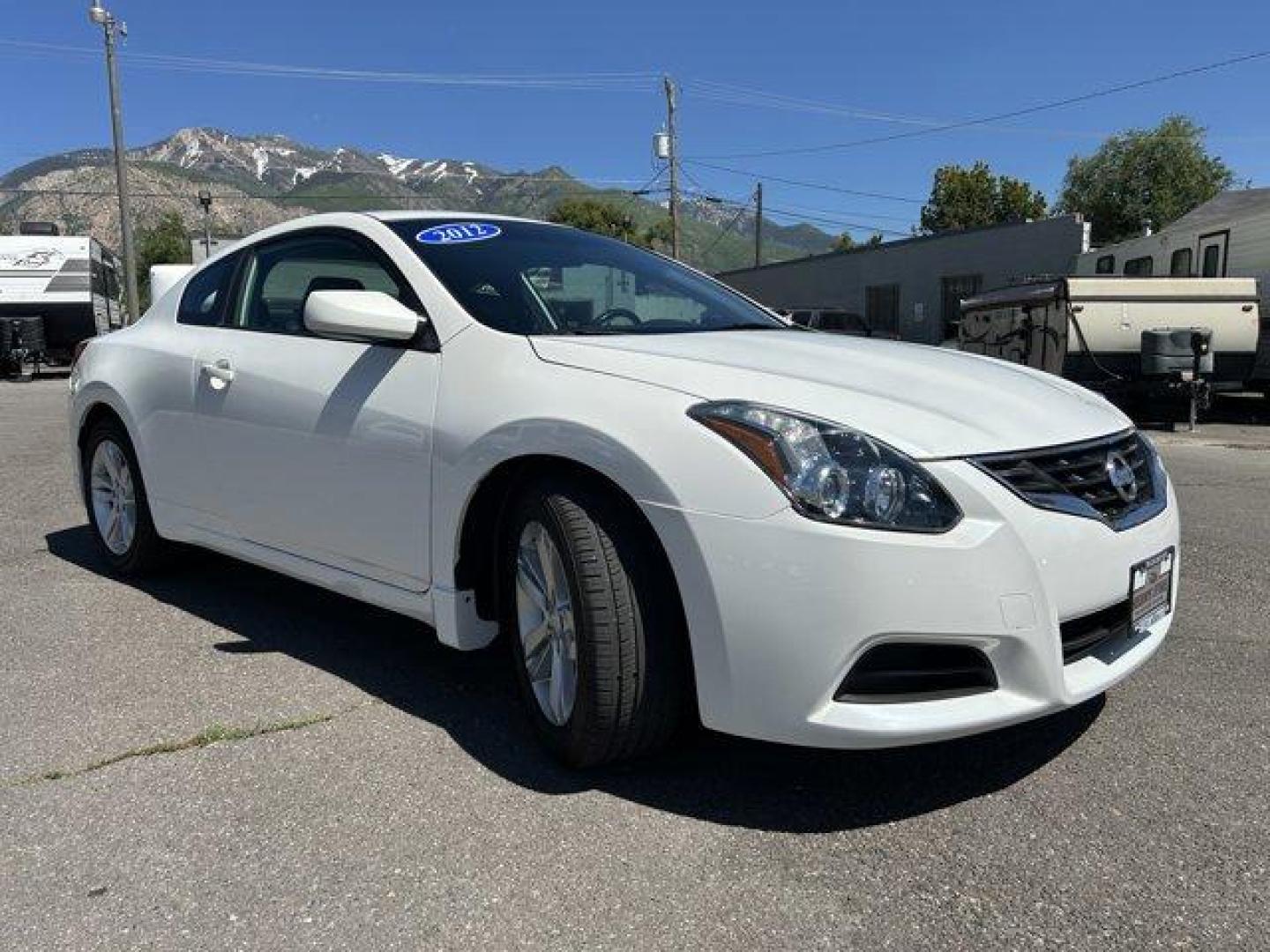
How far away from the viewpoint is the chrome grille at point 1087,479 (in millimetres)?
2455

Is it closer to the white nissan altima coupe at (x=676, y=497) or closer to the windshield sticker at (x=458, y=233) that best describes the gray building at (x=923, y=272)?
the windshield sticker at (x=458, y=233)

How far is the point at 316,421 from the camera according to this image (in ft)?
11.2

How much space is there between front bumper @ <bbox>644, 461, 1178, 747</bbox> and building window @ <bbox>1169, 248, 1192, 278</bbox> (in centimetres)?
1777

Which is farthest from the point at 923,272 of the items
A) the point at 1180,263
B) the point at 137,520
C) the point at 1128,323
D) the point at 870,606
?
the point at 870,606

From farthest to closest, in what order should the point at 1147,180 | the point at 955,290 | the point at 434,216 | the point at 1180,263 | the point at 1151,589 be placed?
the point at 1147,180 < the point at 955,290 < the point at 1180,263 < the point at 434,216 < the point at 1151,589

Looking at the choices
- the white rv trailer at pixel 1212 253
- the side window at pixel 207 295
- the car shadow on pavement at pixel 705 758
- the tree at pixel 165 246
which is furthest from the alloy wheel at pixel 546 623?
the tree at pixel 165 246

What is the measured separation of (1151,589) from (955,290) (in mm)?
27142

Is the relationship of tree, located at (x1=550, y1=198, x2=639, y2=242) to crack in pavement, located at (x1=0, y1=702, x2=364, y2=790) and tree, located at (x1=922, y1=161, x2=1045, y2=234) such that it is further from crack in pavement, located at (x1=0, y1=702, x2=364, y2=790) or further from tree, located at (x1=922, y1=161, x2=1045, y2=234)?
crack in pavement, located at (x1=0, y1=702, x2=364, y2=790)

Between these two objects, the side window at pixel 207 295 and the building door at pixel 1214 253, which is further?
the building door at pixel 1214 253

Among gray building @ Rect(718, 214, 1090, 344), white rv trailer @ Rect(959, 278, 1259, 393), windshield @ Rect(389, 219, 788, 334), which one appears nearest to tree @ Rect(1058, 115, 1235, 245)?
gray building @ Rect(718, 214, 1090, 344)

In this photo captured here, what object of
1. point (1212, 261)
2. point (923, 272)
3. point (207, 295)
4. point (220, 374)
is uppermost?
point (923, 272)

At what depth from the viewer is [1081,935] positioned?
211cm

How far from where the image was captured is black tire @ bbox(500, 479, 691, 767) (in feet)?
8.41

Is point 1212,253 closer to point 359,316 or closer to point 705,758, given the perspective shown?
point 705,758
